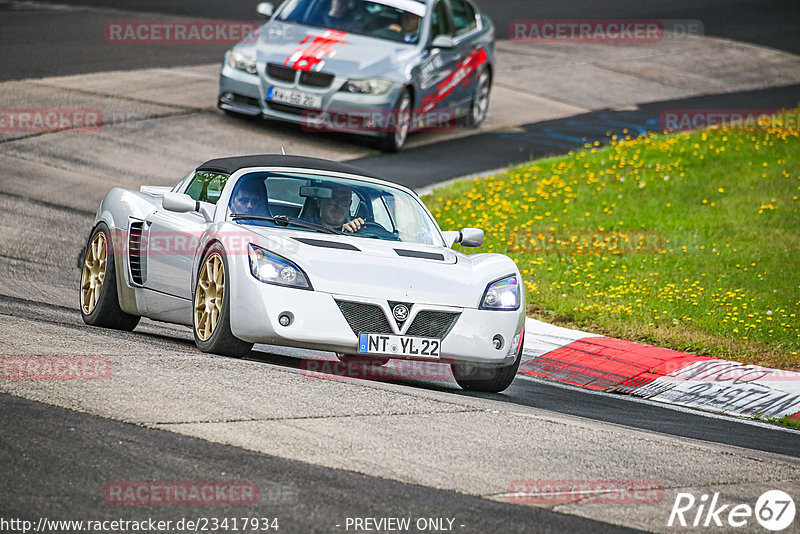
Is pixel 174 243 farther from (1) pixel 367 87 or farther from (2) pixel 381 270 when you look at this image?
(1) pixel 367 87

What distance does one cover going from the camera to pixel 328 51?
652 inches

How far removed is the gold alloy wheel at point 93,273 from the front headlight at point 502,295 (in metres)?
2.94

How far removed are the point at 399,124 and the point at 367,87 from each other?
2.84 feet

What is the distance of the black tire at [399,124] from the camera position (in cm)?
1678

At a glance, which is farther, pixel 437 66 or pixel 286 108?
pixel 437 66

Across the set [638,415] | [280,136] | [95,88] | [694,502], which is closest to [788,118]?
[280,136]

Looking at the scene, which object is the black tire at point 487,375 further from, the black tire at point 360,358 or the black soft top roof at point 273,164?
the black soft top roof at point 273,164

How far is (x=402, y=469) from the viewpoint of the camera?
219 inches

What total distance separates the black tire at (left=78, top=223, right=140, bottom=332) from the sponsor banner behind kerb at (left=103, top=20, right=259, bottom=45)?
13.6 m

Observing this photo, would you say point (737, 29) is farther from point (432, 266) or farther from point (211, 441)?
point (211, 441)

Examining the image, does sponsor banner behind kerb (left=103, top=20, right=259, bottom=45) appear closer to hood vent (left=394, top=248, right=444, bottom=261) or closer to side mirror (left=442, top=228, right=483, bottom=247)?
side mirror (left=442, top=228, right=483, bottom=247)

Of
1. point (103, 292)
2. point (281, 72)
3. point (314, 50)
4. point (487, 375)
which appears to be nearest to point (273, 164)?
point (103, 292)

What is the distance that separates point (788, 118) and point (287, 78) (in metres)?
9.54

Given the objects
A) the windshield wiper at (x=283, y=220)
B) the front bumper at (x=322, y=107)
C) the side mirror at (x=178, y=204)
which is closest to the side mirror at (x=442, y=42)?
the front bumper at (x=322, y=107)
